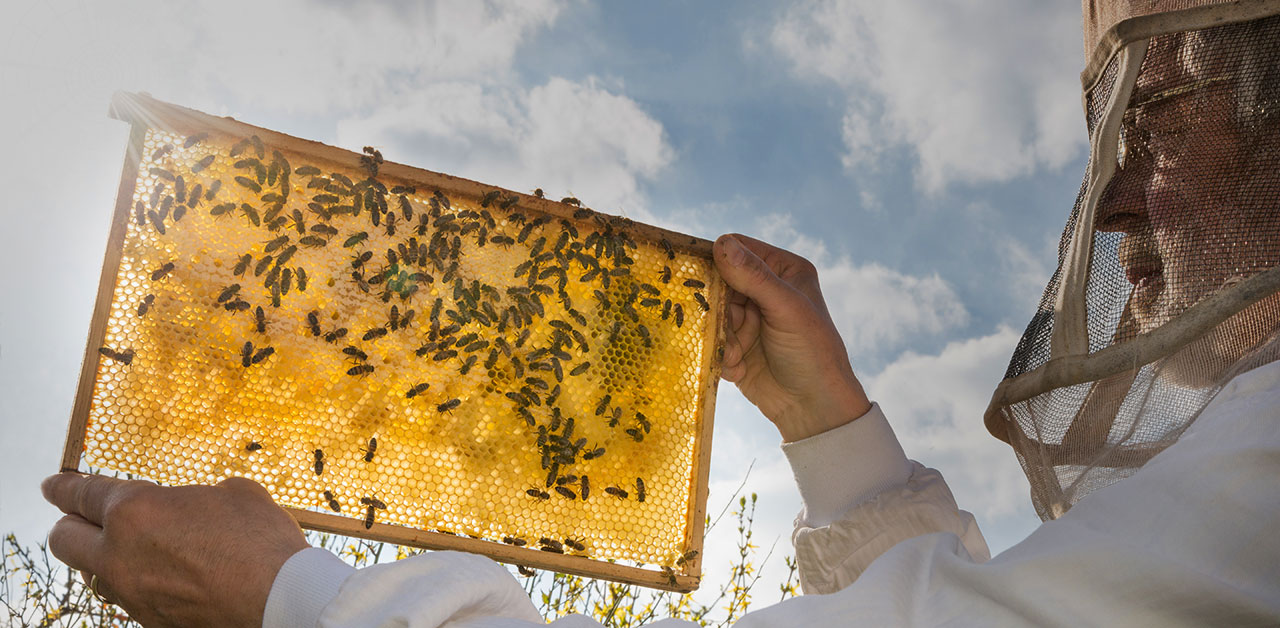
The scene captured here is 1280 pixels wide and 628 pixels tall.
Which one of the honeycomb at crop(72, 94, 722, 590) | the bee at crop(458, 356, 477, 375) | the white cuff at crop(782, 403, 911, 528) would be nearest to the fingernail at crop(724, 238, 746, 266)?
the honeycomb at crop(72, 94, 722, 590)

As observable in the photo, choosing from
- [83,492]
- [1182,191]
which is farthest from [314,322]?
[1182,191]

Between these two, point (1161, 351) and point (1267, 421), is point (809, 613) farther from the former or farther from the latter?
point (1161, 351)

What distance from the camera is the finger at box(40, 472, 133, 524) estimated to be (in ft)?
8.12

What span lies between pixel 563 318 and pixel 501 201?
524mm

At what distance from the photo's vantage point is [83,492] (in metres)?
2.54

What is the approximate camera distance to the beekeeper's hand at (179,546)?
6.98 ft

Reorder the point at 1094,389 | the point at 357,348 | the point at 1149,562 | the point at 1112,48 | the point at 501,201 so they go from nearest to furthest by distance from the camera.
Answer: the point at 1149,562
the point at 1094,389
the point at 1112,48
the point at 357,348
the point at 501,201

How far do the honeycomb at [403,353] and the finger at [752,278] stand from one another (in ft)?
0.46

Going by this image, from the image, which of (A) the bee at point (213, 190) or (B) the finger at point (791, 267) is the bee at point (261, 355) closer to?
(A) the bee at point (213, 190)

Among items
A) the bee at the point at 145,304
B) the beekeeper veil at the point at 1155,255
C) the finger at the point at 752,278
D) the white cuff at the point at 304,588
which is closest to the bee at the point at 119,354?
the bee at the point at 145,304

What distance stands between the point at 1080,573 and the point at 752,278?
6.84ft

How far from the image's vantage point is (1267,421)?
5.21ft

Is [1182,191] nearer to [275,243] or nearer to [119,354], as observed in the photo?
[275,243]

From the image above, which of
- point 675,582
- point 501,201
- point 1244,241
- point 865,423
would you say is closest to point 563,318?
point 501,201
